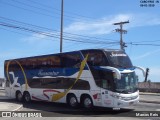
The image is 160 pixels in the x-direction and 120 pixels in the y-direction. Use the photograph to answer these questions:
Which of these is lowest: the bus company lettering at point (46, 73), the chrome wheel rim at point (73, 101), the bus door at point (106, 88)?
the chrome wheel rim at point (73, 101)

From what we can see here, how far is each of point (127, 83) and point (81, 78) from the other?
10.4 feet

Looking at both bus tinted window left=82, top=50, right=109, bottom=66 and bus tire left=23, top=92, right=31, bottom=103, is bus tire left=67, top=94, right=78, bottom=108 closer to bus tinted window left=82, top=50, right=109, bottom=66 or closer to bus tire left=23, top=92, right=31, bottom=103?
bus tinted window left=82, top=50, right=109, bottom=66

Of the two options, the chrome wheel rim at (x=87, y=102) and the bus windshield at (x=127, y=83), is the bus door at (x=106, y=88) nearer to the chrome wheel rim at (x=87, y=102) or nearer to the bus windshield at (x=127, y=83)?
Result: the bus windshield at (x=127, y=83)

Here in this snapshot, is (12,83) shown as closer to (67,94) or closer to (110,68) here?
(67,94)

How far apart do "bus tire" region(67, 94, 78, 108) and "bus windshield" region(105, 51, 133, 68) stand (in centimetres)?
396

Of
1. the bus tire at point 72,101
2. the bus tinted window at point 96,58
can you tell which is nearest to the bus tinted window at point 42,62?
the bus tire at point 72,101

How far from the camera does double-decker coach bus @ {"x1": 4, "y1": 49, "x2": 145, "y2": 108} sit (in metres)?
20.3

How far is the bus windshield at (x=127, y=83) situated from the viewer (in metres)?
20.2

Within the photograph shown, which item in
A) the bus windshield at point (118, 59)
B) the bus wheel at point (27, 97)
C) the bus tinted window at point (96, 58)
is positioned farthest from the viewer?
the bus wheel at point (27, 97)

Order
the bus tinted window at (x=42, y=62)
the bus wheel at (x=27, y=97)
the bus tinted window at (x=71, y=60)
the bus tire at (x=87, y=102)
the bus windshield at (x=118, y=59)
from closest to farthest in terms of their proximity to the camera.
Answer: the bus windshield at (x=118, y=59), the bus tire at (x=87, y=102), the bus tinted window at (x=71, y=60), the bus tinted window at (x=42, y=62), the bus wheel at (x=27, y=97)

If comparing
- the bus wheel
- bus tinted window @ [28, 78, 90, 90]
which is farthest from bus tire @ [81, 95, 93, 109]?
the bus wheel

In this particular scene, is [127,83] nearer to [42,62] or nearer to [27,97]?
[42,62]

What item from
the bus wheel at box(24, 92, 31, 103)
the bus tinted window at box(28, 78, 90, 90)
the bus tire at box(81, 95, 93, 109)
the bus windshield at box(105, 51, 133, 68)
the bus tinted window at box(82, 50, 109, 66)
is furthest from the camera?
the bus wheel at box(24, 92, 31, 103)

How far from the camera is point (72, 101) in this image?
76.5 ft
